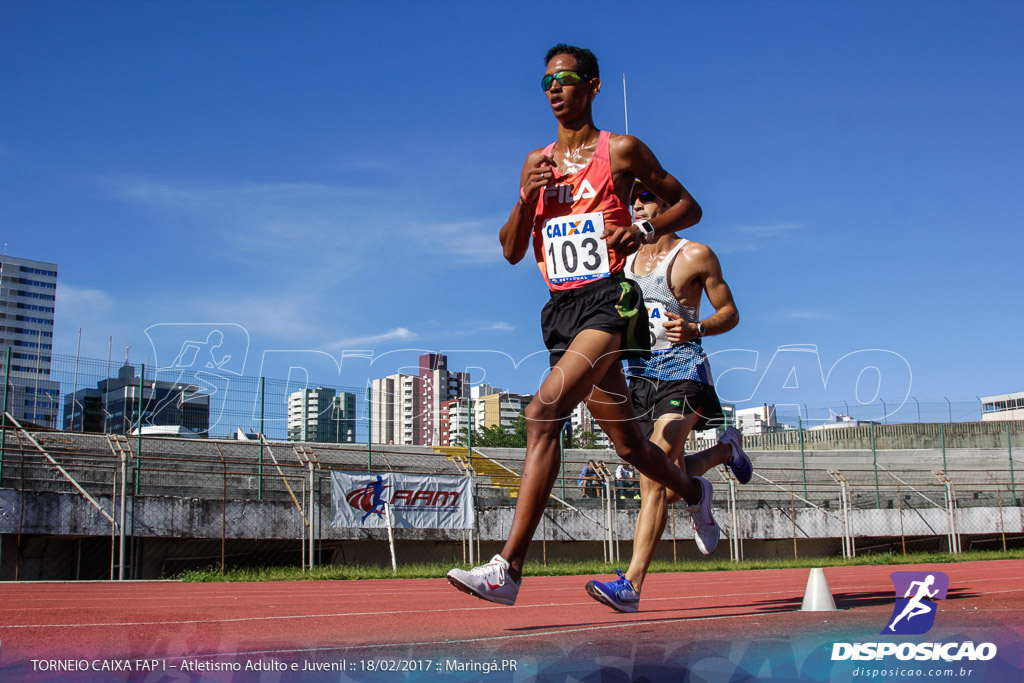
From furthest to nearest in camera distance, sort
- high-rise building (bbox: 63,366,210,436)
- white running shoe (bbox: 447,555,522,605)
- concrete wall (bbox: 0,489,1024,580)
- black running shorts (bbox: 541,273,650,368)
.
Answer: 1. high-rise building (bbox: 63,366,210,436)
2. concrete wall (bbox: 0,489,1024,580)
3. black running shorts (bbox: 541,273,650,368)
4. white running shoe (bbox: 447,555,522,605)

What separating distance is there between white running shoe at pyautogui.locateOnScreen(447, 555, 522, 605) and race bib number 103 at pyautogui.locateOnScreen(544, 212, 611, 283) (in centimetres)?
143

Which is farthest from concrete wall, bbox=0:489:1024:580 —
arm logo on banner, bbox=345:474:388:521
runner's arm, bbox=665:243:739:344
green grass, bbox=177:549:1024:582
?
runner's arm, bbox=665:243:739:344

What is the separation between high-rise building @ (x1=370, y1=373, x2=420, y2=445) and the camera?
66.7ft

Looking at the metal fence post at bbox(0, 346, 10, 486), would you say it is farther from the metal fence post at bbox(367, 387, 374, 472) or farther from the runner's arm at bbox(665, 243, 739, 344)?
the runner's arm at bbox(665, 243, 739, 344)

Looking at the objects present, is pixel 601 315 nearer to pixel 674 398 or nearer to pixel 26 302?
pixel 674 398

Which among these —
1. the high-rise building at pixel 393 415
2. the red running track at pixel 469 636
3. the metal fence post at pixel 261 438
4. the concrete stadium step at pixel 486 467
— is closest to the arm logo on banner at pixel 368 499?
the metal fence post at pixel 261 438

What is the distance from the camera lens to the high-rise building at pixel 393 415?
20.3 m

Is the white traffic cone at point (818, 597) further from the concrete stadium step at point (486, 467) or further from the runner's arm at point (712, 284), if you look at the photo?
the concrete stadium step at point (486, 467)

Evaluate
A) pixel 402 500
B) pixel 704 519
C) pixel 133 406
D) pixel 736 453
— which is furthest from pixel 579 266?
pixel 133 406

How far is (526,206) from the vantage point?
4535 mm

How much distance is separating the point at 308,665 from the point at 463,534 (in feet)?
50.2

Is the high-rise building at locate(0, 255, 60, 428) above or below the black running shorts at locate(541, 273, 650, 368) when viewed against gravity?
above

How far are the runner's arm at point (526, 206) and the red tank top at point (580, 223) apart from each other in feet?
0.22

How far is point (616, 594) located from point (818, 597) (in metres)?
1.22
